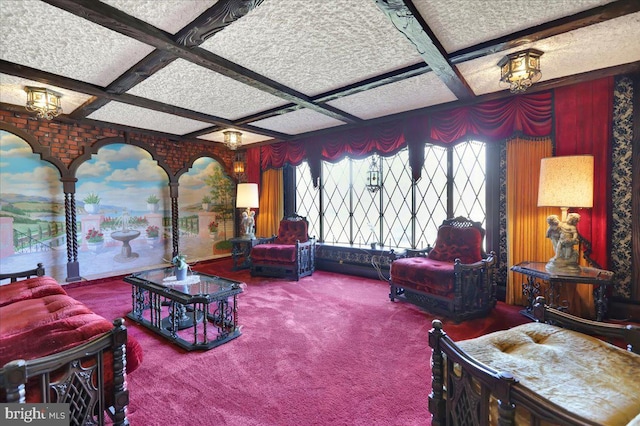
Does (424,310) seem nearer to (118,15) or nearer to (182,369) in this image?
(182,369)

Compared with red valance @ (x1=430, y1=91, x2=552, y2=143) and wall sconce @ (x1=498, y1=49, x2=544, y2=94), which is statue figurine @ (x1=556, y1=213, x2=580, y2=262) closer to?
red valance @ (x1=430, y1=91, x2=552, y2=143)

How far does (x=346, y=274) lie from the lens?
14.9 ft

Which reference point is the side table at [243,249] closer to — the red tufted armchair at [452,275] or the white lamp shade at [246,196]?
the white lamp shade at [246,196]

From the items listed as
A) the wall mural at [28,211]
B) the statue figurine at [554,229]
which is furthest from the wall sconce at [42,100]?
the statue figurine at [554,229]

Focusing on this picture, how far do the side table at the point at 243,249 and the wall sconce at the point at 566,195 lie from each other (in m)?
3.76

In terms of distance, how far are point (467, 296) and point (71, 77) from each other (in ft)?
13.6

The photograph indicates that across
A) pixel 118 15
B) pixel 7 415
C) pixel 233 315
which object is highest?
pixel 118 15

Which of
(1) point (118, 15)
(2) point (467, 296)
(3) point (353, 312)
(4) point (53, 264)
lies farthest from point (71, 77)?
(2) point (467, 296)

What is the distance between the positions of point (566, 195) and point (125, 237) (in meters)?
5.38

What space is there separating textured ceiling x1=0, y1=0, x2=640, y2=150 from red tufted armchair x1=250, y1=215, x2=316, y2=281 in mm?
2006

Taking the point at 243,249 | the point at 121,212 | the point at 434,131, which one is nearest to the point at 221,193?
the point at 243,249

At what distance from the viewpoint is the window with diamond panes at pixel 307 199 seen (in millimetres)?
5184

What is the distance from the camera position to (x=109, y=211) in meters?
4.29

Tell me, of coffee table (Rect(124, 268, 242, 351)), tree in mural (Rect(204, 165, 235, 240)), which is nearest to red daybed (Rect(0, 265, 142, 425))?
coffee table (Rect(124, 268, 242, 351))
